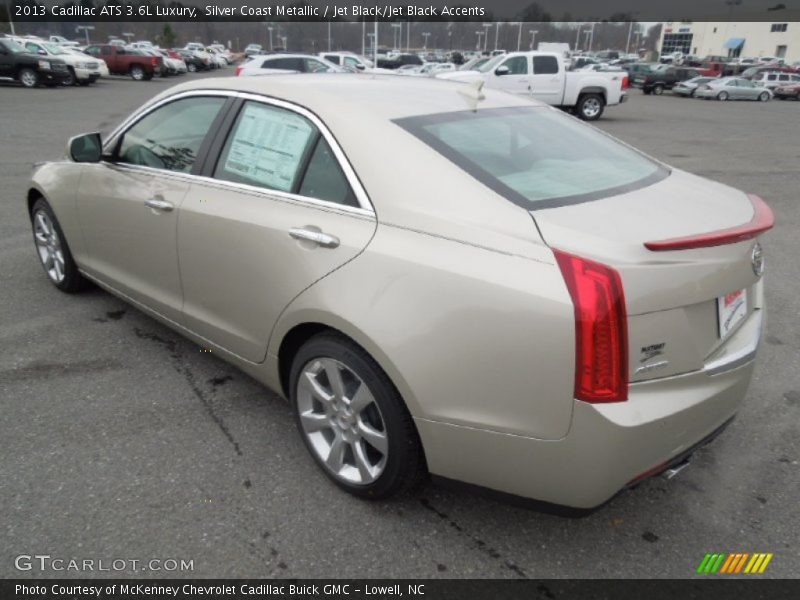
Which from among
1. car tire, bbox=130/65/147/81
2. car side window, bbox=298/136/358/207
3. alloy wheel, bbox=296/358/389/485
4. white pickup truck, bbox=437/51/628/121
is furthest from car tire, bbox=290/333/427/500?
car tire, bbox=130/65/147/81

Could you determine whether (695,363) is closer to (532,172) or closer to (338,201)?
(532,172)

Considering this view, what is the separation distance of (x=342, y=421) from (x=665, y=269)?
1348 mm

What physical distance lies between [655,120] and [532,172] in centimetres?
1999

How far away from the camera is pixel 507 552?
7.68 feet

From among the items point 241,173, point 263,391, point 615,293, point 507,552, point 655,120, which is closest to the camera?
point 615,293

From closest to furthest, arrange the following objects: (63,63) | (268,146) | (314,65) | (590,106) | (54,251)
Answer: (268,146), (54,251), (314,65), (590,106), (63,63)

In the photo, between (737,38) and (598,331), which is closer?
(598,331)

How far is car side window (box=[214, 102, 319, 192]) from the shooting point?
2.71m

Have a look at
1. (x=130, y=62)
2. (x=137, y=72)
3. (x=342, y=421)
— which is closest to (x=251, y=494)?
(x=342, y=421)

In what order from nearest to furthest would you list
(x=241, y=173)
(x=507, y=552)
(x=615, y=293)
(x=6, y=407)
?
(x=615, y=293) < (x=507, y=552) < (x=241, y=173) < (x=6, y=407)

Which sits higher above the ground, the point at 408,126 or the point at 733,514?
the point at 408,126

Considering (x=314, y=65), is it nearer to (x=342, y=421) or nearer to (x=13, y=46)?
(x=13, y=46)

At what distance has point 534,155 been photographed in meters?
2.72

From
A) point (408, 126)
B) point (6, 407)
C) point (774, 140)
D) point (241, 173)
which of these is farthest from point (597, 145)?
point (774, 140)
